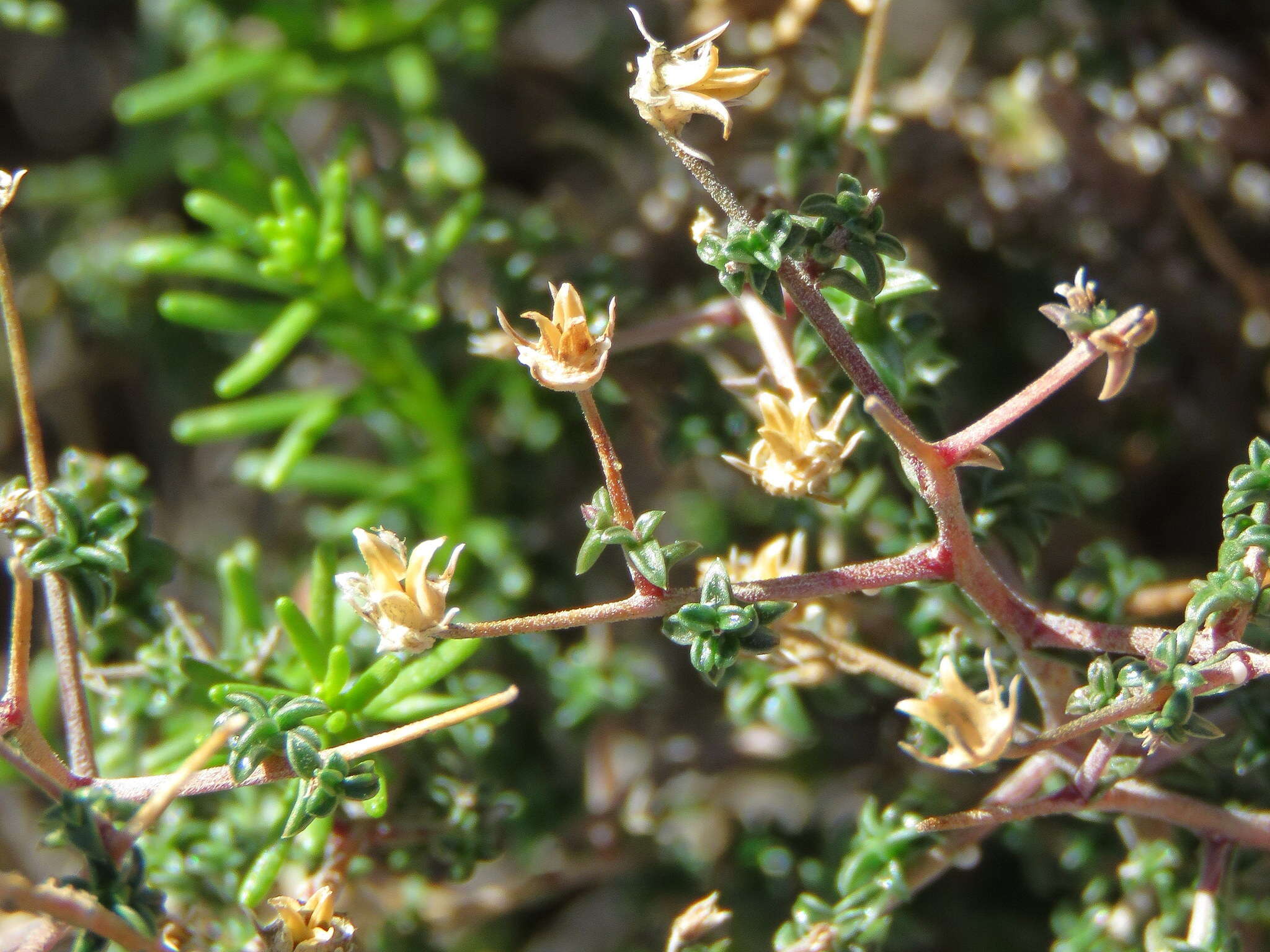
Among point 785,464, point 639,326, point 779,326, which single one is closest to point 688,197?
point 639,326

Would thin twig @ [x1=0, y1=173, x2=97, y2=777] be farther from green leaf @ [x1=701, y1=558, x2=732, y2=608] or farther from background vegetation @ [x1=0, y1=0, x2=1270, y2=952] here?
green leaf @ [x1=701, y1=558, x2=732, y2=608]

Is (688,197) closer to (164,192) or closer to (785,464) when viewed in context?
(785,464)

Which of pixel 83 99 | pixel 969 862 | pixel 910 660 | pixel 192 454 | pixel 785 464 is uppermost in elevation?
pixel 83 99

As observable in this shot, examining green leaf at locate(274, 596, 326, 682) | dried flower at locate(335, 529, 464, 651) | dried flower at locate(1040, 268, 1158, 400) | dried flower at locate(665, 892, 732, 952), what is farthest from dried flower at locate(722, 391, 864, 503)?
green leaf at locate(274, 596, 326, 682)

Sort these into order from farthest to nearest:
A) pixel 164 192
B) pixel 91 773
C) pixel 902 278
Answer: pixel 164 192 < pixel 902 278 < pixel 91 773

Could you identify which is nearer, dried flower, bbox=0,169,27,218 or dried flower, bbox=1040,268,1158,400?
dried flower, bbox=1040,268,1158,400

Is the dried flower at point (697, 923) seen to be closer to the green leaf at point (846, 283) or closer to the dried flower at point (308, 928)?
the dried flower at point (308, 928)
